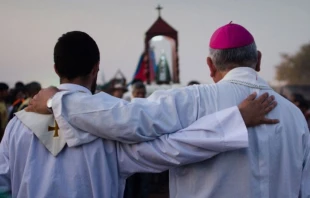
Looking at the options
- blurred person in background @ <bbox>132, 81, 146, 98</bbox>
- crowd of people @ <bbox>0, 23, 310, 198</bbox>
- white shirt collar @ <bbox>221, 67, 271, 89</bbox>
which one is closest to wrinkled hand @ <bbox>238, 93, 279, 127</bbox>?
crowd of people @ <bbox>0, 23, 310, 198</bbox>

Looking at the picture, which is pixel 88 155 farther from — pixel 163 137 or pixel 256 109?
pixel 256 109

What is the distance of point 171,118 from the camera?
3.08 m

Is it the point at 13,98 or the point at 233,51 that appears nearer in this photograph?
the point at 233,51

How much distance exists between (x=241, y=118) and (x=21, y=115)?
1.30 meters

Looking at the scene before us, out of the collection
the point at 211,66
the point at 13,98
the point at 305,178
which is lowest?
the point at 13,98

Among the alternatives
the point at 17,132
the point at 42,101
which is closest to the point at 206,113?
the point at 42,101

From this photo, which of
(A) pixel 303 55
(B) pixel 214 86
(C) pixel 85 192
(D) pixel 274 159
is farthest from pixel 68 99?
(A) pixel 303 55

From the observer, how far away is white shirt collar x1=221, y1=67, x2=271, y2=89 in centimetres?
322

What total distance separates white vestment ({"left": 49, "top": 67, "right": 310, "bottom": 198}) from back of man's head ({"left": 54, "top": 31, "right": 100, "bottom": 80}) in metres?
0.18

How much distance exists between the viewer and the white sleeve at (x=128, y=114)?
3.03 meters

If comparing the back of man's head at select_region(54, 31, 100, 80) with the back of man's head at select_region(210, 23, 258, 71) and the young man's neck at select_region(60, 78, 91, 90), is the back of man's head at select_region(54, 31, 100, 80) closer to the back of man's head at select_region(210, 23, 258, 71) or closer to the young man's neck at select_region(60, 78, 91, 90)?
the young man's neck at select_region(60, 78, 91, 90)

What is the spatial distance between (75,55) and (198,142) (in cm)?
87

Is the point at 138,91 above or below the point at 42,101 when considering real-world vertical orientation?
below

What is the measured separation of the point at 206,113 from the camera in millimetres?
3145
